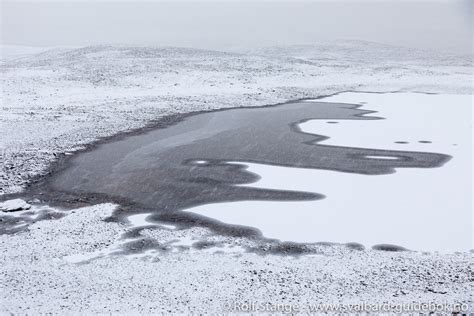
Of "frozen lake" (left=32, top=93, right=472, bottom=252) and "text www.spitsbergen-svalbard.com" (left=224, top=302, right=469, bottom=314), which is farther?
"frozen lake" (left=32, top=93, right=472, bottom=252)

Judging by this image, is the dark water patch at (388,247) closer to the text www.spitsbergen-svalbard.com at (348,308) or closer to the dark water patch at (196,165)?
the dark water patch at (196,165)

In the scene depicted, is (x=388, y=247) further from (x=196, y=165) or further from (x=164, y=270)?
(x=196, y=165)

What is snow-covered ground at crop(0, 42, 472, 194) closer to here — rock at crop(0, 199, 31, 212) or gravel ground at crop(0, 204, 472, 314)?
rock at crop(0, 199, 31, 212)

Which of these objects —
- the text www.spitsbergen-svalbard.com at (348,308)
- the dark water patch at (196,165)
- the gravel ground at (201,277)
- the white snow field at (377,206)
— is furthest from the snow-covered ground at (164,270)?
the dark water patch at (196,165)

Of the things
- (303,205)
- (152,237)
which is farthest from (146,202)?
(303,205)

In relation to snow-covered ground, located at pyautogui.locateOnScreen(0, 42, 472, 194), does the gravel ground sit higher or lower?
lower

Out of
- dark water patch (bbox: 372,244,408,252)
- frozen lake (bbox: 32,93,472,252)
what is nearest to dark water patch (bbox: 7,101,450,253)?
frozen lake (bbox: 32,93,472,252)
